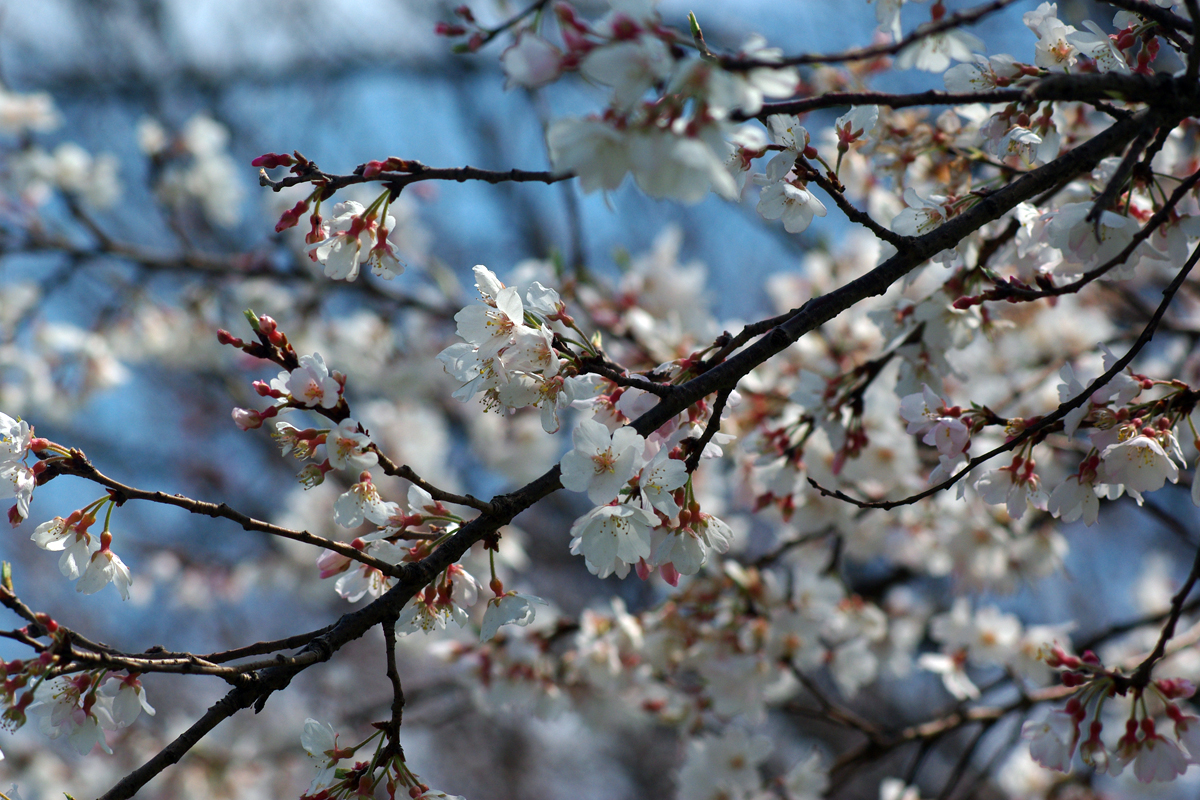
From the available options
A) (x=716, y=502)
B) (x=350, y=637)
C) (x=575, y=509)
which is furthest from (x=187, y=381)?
(x=350, y=637)

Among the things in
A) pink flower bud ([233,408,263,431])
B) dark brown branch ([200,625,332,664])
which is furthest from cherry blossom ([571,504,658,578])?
pink flower bud ([233,408,263,431])

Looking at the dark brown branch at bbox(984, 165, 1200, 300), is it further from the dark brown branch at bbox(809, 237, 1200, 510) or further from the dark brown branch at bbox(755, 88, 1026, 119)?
the dark brown branch at bbox(755, 88, 1026, 119)

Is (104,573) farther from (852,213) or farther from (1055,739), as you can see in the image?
(1055,739)

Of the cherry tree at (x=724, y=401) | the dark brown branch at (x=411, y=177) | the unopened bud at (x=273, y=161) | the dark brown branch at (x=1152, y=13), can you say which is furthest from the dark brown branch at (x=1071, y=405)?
the unopened bud at (x=273, y=161)

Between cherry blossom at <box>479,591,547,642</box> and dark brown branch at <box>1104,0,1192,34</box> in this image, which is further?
cherry blossom at <box>479,591,547,642</box>

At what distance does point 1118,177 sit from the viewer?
3.68 ft

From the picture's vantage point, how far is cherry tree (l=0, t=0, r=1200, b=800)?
1.15m

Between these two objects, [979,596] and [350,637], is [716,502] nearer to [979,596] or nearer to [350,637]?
[979,596]

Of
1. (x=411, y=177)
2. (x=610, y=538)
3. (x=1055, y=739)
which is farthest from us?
(x=1055, y=739)

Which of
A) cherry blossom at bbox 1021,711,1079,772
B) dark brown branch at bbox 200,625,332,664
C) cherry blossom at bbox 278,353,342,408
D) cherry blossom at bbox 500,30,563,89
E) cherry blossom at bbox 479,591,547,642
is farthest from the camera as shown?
cherry blossom at bbox 1021,711,1079,772

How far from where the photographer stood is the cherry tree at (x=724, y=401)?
3.78ft

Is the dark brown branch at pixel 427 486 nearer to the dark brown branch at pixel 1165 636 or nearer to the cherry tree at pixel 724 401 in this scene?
the cherry tree at pixel 724 401

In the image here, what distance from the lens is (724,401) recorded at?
127cm

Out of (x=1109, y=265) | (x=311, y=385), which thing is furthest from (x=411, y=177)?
(x=1109, y=265)
